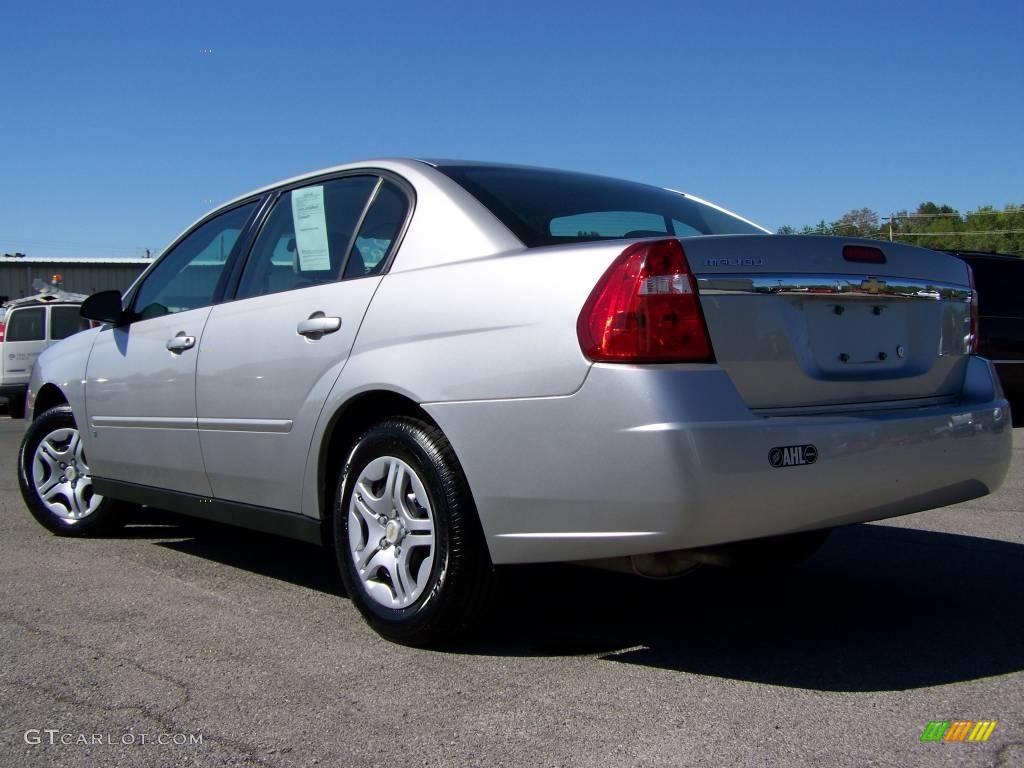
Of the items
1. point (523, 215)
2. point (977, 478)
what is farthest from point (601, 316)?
point (977, 478)

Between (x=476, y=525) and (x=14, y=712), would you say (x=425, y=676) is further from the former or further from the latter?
(x=14, y=712)

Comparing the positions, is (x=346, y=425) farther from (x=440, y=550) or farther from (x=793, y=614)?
(x=793, y=614)

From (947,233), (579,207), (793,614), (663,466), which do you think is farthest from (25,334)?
(947,233)

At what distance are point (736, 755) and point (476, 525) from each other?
1040mm

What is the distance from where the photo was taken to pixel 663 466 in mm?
2812

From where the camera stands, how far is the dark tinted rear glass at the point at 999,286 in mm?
10492

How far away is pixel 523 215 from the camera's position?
3543 mm

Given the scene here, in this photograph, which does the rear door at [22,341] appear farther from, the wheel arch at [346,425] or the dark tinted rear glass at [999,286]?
the wheel arch at [346,425]

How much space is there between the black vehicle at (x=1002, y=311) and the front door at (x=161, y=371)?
8.01 m

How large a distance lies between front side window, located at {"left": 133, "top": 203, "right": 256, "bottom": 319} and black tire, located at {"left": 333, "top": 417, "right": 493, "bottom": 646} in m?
1.51

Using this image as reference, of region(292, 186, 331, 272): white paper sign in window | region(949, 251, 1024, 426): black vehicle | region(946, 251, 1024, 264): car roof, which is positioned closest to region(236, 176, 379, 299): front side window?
region(292, 186, 331, 272): white paper sign in window

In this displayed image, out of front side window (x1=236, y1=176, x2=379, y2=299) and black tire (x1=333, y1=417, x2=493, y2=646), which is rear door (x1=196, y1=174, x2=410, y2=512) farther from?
black tire (x1=333, y1=417, x2=493, y2=646)

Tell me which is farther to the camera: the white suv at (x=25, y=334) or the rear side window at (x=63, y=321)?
the rear side window at (x=63, y=321)

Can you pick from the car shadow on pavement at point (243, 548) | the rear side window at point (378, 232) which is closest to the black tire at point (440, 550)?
the rear side window at point (378, 232)
